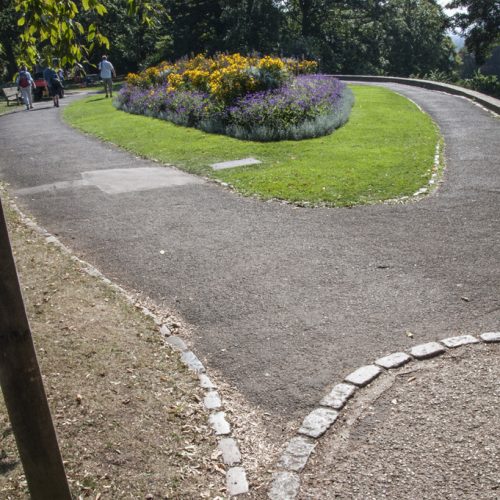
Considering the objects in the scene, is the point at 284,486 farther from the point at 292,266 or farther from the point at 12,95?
the point at 12,95

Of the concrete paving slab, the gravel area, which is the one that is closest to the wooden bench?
the concrete paving slab

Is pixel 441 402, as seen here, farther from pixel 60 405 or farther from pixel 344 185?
pixel 344 185

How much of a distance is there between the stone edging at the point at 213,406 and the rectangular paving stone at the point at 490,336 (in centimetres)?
240

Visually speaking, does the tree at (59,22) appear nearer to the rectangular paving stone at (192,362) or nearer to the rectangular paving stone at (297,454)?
the rectangular paving stone at (192,362)

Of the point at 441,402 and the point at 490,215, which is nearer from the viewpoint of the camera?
the point at 441,402

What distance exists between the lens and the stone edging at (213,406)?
3625mm

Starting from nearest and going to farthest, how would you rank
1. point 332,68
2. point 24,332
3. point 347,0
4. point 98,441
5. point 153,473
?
point 24,332, point 153,473, point 98,441, point 332,68, point 347,0

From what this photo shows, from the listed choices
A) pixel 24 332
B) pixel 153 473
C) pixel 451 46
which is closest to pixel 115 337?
pixel 153 473

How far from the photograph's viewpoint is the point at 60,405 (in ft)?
14.1

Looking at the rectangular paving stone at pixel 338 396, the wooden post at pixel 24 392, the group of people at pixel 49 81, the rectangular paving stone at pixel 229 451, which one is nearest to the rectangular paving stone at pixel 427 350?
the rectangular paving stone at pixel 338 396

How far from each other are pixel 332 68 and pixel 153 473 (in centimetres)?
4339

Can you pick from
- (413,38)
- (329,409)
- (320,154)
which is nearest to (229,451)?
(329,409)

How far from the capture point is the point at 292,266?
272 inches

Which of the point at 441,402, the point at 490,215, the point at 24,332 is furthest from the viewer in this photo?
the point at 490,215
